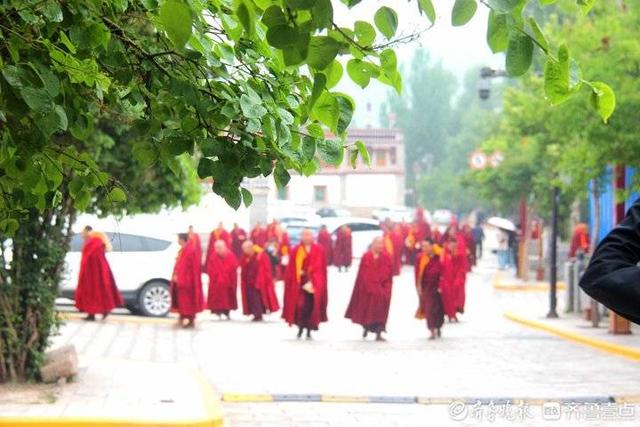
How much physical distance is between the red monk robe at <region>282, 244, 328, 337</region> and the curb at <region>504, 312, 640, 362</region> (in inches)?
149

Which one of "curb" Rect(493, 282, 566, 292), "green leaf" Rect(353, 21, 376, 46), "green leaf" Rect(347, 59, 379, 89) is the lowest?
"curb" Rect(493, 282, 566, 292)

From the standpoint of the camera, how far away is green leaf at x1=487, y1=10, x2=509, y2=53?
3633 millimetres

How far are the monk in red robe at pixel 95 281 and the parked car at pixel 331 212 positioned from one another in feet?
101

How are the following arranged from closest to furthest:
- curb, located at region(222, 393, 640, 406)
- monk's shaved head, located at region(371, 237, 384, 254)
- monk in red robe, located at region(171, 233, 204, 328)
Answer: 1. curb, located at region(222, 393, 640, 406)
2. monk's shaved head, located at region(371, 237, 384, 254)
3. monk in red robe, located at region(171, 233, 204, 328)

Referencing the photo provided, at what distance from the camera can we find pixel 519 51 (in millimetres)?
3736

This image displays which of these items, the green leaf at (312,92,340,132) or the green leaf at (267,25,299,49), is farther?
the green leaf at (312,92,340,132)

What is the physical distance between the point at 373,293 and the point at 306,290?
1.04m

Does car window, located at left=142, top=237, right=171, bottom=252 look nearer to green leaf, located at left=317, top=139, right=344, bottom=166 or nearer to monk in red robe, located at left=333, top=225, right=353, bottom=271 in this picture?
green leaf, located at left=317, top=139, right=344, bottom=166

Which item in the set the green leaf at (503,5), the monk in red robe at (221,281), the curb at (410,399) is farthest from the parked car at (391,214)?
the green leaf at (503,5)

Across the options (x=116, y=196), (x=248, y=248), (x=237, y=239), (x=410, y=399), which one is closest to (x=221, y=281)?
(x=248, y=248)

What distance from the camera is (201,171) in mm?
4945

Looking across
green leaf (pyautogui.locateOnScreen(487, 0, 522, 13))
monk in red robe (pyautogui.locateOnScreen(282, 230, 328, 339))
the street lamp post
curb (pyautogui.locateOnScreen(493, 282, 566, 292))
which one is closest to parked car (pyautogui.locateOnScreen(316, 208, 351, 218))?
curb (pyautogui.locateOnScreen(493, 282, 566, 292))

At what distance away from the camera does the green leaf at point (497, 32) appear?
3.63 m

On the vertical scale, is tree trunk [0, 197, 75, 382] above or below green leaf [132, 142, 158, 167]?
below
